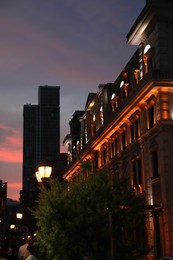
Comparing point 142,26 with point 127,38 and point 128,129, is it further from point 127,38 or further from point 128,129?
point 128,129

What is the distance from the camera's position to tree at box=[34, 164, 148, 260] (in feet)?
69.4

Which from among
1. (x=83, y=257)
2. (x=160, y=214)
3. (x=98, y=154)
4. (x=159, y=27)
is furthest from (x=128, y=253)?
(x=98, y=154)

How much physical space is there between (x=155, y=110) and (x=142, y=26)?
615cm

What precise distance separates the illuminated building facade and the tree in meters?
4.26

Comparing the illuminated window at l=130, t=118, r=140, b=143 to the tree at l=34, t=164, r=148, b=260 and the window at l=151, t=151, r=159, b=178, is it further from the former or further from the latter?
the tree at l=34, t=164, r=148, b=260

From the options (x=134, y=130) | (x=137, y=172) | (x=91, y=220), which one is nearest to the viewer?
(x=91, y=220)

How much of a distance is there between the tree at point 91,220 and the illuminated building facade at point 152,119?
14.0 feet

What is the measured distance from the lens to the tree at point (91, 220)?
21141 millimetres

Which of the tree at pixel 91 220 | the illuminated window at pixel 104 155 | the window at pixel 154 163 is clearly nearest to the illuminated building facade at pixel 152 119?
the window at pixel 154 163

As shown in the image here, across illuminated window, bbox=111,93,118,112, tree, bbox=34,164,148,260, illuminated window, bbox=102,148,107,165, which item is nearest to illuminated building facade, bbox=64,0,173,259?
illuminated window, bbox=111,93,118,112

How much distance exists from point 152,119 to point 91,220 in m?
12.3

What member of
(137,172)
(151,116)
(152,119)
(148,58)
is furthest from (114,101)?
(152,119)

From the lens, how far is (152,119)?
3162cm

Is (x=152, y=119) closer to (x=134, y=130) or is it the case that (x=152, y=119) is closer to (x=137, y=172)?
(x=134, y=130)
